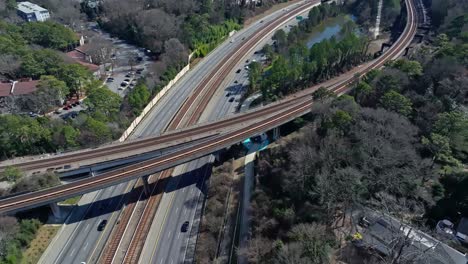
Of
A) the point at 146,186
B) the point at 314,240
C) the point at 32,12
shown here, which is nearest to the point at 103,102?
the point at 146,186

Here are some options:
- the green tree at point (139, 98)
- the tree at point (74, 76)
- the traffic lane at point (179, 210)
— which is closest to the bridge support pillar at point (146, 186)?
the traffic lane at point (179, 210)

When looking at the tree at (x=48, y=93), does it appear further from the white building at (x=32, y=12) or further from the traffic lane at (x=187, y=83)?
the white building at (x=32, y=12)

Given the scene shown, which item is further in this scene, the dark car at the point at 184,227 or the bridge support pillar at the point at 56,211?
the bridge support pillar at the point at 56,211

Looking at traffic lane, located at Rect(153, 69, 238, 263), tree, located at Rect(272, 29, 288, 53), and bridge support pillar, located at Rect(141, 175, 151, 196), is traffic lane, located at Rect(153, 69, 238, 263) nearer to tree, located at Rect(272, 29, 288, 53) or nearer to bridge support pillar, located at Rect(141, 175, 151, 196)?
bridge support pillar, located at Rect(141, 175, 151, 196)

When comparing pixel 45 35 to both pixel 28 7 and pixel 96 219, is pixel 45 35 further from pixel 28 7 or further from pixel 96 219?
pixel 96 219

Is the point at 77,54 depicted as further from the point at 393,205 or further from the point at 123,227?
the point at 393,205

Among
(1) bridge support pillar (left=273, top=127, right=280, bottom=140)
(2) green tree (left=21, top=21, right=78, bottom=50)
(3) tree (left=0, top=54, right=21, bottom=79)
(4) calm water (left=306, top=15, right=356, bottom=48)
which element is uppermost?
(2) green tree (left=21, top=21, right=78, bottom=50)

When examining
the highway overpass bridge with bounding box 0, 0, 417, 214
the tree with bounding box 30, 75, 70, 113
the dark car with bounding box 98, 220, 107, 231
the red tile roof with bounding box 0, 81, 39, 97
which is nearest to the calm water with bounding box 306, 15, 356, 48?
the highway overpass bridge with bounding box 0, 0, 417, 214
